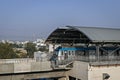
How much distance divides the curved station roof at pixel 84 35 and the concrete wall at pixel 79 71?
3788 mm

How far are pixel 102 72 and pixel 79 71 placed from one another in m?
3.17

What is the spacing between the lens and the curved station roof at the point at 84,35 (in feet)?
108

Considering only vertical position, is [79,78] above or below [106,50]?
below

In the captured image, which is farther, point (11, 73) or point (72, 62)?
point (72, 62)

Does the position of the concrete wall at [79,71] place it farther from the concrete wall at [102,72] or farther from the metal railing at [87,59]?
the metal railing at [87,59]

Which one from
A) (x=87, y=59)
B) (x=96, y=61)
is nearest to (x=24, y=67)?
(x=87, y=59)

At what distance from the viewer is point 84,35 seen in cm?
3347

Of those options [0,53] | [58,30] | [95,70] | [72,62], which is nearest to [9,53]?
[0,53]

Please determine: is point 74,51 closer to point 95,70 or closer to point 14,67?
point 95,70

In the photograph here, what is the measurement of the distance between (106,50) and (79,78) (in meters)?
10.3

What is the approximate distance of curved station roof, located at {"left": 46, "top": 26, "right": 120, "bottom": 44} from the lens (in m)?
32.9

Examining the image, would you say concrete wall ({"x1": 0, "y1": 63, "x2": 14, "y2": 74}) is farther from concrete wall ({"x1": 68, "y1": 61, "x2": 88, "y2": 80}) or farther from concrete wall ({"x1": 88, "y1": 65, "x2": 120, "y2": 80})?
concrete wall ({"x1": 88, "y1": 65, "x2": 120, "y2": 80})

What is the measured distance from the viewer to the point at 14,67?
29031 mm

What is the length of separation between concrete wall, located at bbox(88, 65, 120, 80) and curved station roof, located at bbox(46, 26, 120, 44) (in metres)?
3.98
